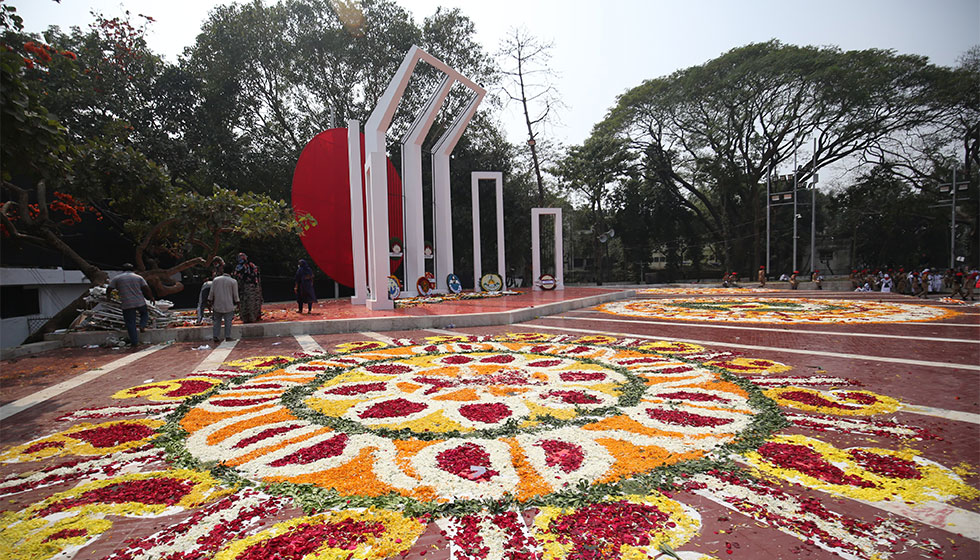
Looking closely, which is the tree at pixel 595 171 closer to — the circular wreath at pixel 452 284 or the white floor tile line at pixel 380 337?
the circular wreath at pixel 452 284

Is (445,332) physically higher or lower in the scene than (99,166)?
lower

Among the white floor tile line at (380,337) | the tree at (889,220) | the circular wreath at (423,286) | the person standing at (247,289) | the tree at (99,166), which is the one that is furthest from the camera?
the tree at (889,220)

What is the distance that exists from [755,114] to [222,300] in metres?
34.8

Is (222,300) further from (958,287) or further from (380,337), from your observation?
(958,287)

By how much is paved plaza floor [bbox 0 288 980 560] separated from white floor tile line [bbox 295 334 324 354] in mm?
1095

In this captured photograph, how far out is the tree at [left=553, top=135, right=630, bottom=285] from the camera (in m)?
35.0

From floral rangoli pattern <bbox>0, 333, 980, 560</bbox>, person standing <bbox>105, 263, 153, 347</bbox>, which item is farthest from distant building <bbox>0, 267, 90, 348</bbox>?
floral rangoli pattern <bbox>0, 333, 980, 560</bbox>

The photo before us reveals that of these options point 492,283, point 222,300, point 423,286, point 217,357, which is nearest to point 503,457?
point 217,357

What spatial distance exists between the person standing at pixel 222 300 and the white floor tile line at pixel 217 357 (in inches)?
12.6

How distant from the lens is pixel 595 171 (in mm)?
35344

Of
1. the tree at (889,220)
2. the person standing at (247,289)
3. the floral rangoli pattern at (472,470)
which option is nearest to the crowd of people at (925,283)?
the tree at (889,220)

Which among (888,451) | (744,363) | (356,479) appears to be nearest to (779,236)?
(744,363)

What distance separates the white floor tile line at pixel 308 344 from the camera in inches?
312

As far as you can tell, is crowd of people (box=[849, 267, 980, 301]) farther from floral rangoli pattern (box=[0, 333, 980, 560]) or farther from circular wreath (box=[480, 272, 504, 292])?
floral rangoli pattern (box=[0, 333, 980, 560])
